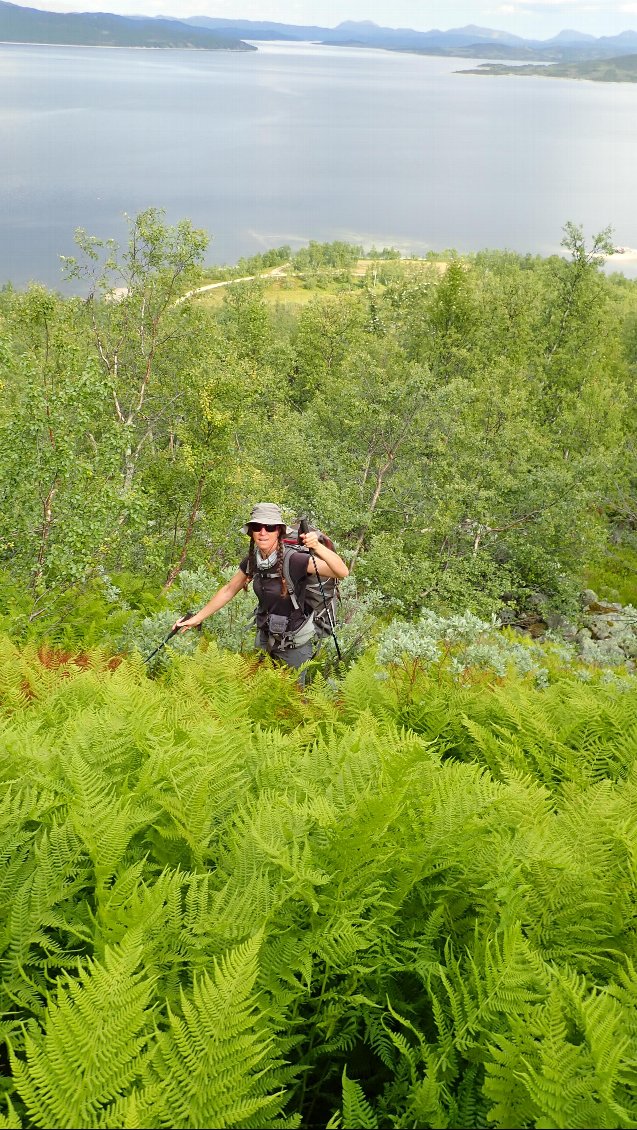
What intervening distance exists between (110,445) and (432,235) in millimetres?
141592

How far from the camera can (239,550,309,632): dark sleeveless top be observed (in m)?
6.56

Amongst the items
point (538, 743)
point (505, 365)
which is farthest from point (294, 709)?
point (505, 365)

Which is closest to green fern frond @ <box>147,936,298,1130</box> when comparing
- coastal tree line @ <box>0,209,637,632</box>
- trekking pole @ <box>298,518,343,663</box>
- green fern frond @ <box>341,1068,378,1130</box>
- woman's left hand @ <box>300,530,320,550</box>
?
green fern frond @ <box>341,1068,378,1130</box>

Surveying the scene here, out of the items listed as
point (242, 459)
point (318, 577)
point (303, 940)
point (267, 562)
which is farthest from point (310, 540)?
point (242, 459)

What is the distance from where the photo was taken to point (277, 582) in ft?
22.1

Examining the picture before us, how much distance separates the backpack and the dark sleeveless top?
0.04 m

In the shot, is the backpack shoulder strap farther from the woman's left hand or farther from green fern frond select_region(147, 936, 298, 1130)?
green fern frond select_region(147, 936, 298, 1130)

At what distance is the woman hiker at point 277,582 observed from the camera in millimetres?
6457

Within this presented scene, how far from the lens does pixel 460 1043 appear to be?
6.95 feet

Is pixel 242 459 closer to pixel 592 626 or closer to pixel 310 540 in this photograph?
pixel 592 626

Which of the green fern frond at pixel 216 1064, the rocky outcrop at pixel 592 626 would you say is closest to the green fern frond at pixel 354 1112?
the green fern frond at pixel 216 1064

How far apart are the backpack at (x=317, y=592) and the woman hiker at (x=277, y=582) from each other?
0.11 feet

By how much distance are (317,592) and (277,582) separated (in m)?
0.39

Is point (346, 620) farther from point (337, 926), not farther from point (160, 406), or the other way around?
point (160, 406)
